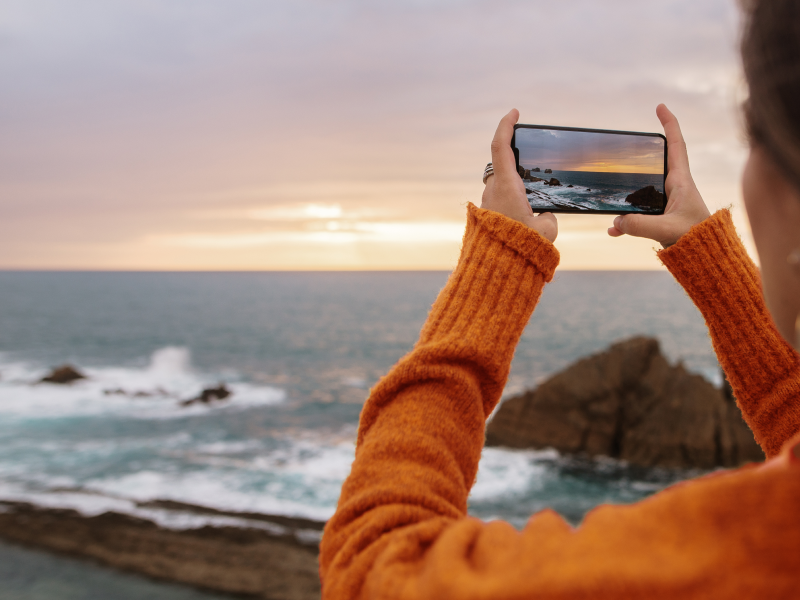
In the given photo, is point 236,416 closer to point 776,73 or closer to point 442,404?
point 442,404

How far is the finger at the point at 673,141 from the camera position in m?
1.74

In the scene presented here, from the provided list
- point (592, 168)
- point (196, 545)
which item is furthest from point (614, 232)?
point (196, 545)

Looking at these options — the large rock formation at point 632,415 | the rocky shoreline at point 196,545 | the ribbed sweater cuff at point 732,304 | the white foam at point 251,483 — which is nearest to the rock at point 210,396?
the white foam at point 251,483

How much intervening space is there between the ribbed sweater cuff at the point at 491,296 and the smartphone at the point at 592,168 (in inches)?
11.5

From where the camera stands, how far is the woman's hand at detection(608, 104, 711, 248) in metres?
1.60

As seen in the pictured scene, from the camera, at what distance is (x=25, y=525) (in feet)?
35.3

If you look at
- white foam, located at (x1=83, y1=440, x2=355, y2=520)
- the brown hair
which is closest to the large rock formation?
white foam, located at (x1=83, y1=440, x2=355, y2=520)

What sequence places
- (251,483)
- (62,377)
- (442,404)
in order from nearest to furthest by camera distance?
1. (442,404)
2. (251,483)
3. (62,377)

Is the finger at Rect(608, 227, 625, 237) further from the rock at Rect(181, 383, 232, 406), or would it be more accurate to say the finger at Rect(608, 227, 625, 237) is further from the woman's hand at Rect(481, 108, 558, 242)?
the rock at Rect(181, 383, 232, 406)

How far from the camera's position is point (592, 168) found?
1.78 meters

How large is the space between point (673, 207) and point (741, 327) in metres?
0.41

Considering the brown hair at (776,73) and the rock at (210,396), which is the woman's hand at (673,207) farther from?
the rock at (210,396)

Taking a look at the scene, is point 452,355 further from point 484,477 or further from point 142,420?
point 142,420

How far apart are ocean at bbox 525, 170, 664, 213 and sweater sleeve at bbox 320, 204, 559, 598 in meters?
0.31
